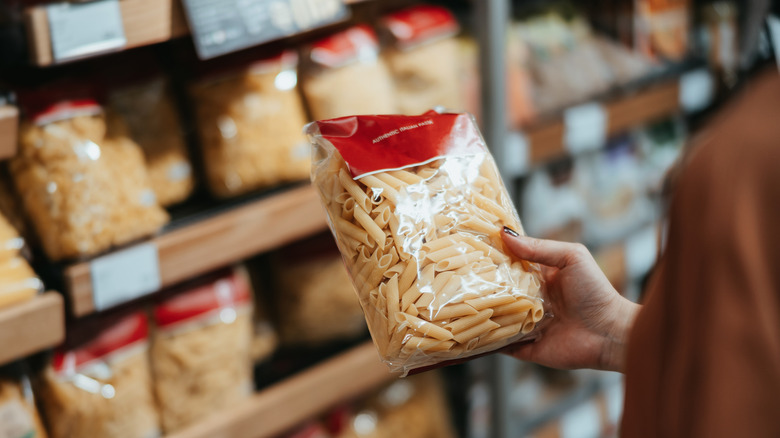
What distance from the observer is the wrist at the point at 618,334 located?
0.96 m

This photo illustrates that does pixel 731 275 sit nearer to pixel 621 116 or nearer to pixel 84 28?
pixel 84 28

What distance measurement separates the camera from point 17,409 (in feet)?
3.49

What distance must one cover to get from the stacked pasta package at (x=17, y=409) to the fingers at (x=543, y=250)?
29.9 inches

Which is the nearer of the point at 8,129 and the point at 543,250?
the point at 543,250

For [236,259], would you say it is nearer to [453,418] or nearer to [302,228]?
[302,228]

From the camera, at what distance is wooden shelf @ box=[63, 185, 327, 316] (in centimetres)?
109

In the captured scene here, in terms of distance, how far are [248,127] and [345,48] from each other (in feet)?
0.84

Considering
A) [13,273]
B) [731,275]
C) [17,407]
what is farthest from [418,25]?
[731,275]

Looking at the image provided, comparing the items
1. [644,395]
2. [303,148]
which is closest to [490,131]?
[303,148]

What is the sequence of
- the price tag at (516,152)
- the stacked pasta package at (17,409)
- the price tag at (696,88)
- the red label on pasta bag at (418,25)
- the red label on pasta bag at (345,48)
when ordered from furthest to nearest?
1. the price tag at (696,88)
2. the price tag at (516,152)
3. the red label on pasta bag at (418,25)
4. the red label on pasta bag at (345,48)
5. the stacked pasta package at (17,409)

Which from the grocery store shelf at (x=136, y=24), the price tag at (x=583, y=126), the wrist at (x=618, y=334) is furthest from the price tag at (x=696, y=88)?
the grocery store shelf at (x=136, y=24)

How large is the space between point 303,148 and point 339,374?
457 millimetres

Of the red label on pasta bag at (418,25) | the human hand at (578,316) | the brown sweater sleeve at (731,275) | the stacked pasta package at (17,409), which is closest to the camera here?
the brown sweater sleeve at (731,275)

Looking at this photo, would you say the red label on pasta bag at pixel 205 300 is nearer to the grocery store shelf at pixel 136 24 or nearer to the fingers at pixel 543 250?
the grocery store shelf at pixel 136 24
